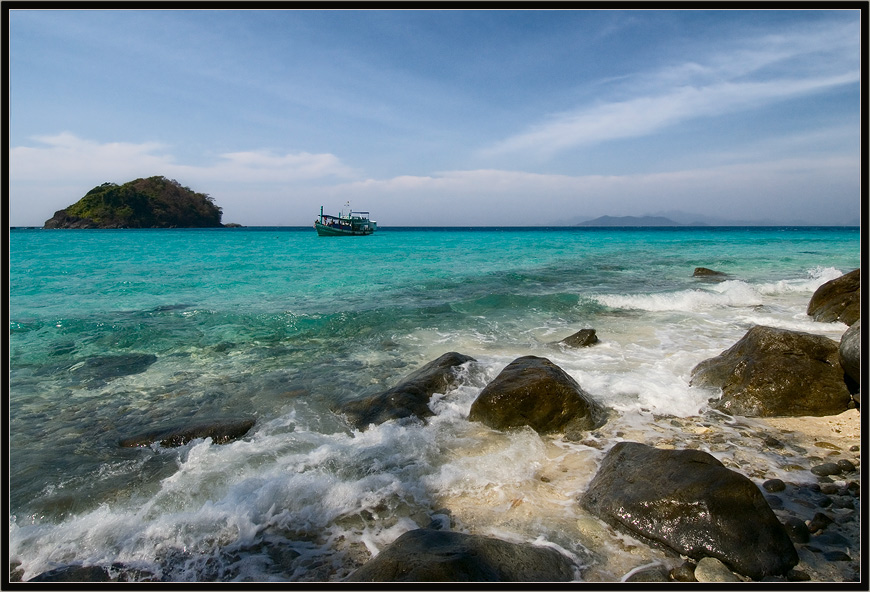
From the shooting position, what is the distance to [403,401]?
6008 millimetres

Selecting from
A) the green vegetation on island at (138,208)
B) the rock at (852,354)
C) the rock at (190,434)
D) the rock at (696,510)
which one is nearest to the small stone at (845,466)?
the rock at (852,354)

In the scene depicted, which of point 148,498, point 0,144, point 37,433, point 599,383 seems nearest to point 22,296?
point 37,433

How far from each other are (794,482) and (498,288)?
14.5 m

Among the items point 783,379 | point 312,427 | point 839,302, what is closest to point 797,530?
point 783,379

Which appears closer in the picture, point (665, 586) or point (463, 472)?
point (665, 586)

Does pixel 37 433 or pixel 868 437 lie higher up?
pixel 868 437

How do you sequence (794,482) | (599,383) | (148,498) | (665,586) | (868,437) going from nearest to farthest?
1. (665,586)
2. (868,437)
3. (794,482)
4. (148,498)
5. (599,383)

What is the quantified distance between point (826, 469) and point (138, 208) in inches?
4714

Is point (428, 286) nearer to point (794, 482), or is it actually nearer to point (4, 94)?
point (794, 482)

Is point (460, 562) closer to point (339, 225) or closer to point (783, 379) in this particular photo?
point (783, 379)

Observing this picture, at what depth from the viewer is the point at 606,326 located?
11.1 m

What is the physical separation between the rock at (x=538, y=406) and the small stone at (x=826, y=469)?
202 centimetres

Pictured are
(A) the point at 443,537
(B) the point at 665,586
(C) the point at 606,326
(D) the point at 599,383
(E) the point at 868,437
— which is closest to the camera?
(B) the point at 665,586

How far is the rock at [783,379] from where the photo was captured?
535 centimetres
